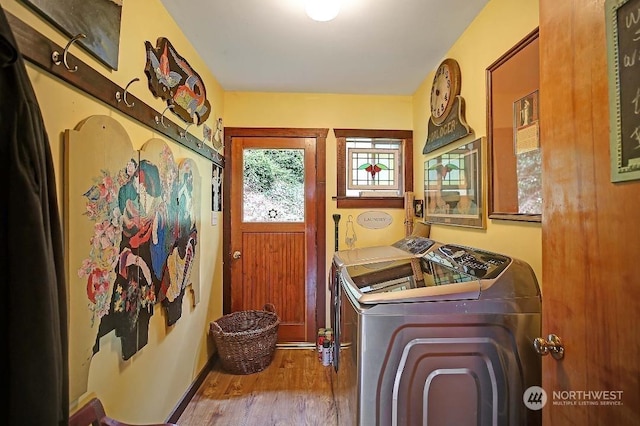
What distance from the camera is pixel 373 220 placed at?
3039 mm

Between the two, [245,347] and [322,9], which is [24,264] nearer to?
[322,9]

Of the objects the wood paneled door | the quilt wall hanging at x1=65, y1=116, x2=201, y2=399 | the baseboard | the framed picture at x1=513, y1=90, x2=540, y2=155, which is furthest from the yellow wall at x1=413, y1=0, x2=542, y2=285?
the baseboard

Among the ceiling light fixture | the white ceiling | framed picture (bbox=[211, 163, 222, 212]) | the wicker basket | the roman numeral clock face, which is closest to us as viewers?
the ceiling light fixture

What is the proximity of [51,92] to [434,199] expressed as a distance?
7.57ft

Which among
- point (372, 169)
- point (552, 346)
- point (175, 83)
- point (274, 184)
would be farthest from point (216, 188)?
point (552, 346)

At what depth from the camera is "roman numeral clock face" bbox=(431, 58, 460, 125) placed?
2070mm

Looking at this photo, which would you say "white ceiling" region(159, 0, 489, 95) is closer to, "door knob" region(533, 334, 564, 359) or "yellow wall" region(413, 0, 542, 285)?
"yellow wall" region(413, 0, 542, 285)

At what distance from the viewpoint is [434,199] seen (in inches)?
96.6

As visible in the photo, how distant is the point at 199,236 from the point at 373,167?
5.73ft

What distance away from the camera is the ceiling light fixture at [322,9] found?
160cm

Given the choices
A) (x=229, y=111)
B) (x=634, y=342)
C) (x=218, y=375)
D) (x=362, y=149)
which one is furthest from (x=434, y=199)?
(x=218, y=375)

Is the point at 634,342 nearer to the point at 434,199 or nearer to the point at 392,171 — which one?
the point at 434,199

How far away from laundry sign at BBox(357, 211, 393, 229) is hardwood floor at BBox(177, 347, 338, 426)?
52.2 inches

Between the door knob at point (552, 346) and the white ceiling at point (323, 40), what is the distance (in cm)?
171
